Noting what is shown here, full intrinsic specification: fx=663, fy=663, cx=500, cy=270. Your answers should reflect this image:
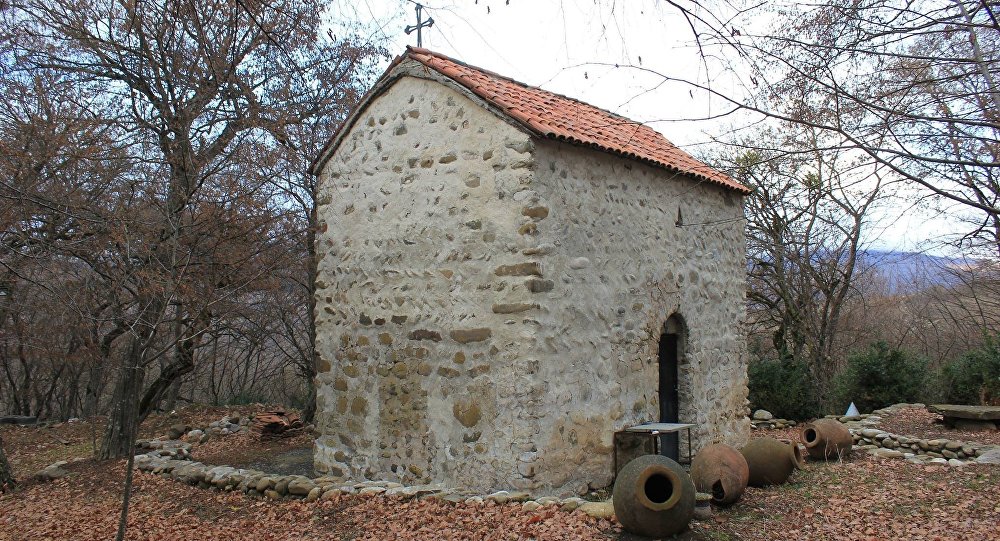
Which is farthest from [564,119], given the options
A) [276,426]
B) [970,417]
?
[970,417]

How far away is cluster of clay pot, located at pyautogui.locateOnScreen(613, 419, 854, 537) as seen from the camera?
5.02 m

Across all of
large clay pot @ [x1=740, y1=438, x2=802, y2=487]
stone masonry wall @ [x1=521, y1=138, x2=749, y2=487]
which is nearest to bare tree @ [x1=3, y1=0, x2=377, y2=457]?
stone masonry wall @ [x1=521, y1=138, x2=749, y2=487]

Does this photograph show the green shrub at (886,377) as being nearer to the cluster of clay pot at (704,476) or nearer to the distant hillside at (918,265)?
the distant hillside at (918,265)

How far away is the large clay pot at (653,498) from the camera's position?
4988 mm

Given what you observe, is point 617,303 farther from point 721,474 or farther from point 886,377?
point 886,377

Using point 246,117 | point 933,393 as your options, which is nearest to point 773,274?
point 933,393

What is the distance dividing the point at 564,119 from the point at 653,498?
4203mm

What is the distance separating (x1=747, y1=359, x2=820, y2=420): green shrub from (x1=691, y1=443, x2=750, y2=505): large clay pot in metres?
7.73

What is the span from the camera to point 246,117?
379 inches

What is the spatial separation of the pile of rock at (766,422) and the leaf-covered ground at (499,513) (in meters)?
4.65

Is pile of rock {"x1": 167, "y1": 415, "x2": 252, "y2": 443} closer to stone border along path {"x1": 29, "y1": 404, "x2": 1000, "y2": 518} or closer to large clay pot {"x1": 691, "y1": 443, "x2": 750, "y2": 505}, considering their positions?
stone border along path {"x1": 29, "y1": 404, "x2": 1000, "y2": 518}

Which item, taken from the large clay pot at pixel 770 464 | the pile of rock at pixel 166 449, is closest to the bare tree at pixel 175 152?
the pile of rock at pixel 166 449

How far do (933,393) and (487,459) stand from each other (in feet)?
38.6

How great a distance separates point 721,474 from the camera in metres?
6.28
